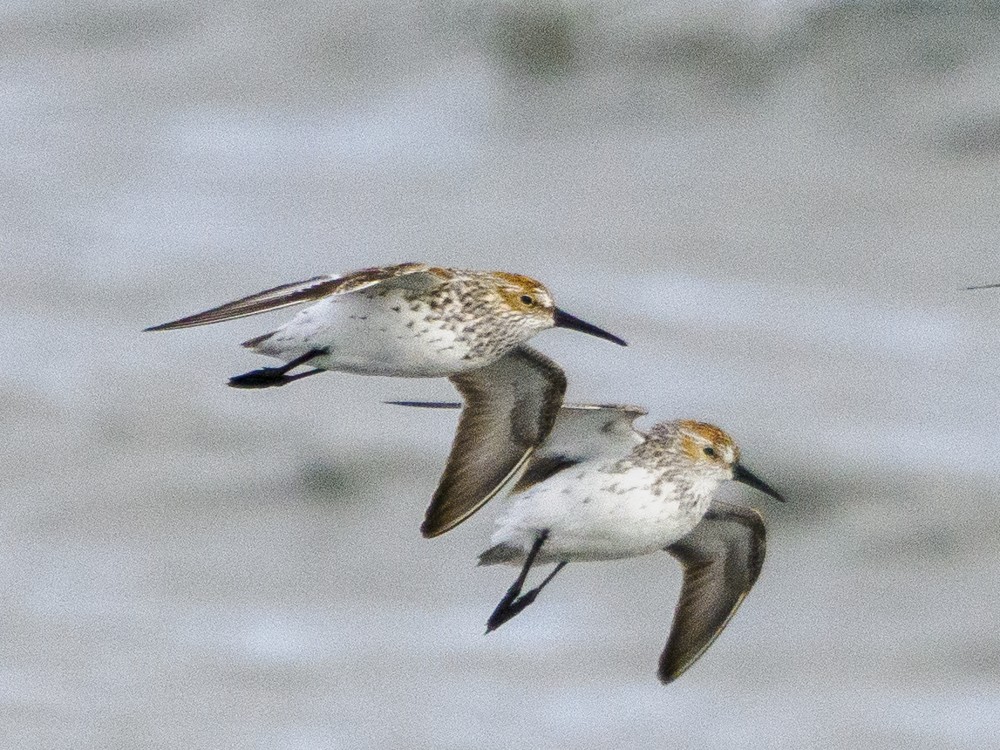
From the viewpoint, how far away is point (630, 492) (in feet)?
29.4

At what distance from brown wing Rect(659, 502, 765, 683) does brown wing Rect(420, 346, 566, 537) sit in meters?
1.16

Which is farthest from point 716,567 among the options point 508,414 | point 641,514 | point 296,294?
point 296,294

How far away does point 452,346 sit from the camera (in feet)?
26.9

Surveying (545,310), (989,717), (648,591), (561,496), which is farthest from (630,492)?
(648,591)

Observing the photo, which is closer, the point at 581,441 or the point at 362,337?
the point at 362,337

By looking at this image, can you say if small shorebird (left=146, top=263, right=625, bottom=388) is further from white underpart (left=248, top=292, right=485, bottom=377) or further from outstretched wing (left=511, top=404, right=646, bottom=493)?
outstretched wing (left=511, top=404, right=646, bottom=493)

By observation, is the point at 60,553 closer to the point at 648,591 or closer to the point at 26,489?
the point at 26,489

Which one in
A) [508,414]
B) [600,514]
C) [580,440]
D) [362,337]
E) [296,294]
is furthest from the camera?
[580,440]

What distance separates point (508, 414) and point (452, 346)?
1.82 ft

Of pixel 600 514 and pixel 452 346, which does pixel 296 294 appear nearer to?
pixel 452 346

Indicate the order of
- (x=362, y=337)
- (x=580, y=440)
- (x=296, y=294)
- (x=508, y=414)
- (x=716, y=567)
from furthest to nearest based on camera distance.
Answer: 1. (x=716, y=567)
2. (x=580, y=440)
3. (x=508, y=414)
4. (x=362, y=337)
5. (x=296, y=294)

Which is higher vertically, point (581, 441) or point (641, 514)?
point (581, 441)

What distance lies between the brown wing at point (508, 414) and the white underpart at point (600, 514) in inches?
12.9

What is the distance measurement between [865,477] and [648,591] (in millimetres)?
2500
